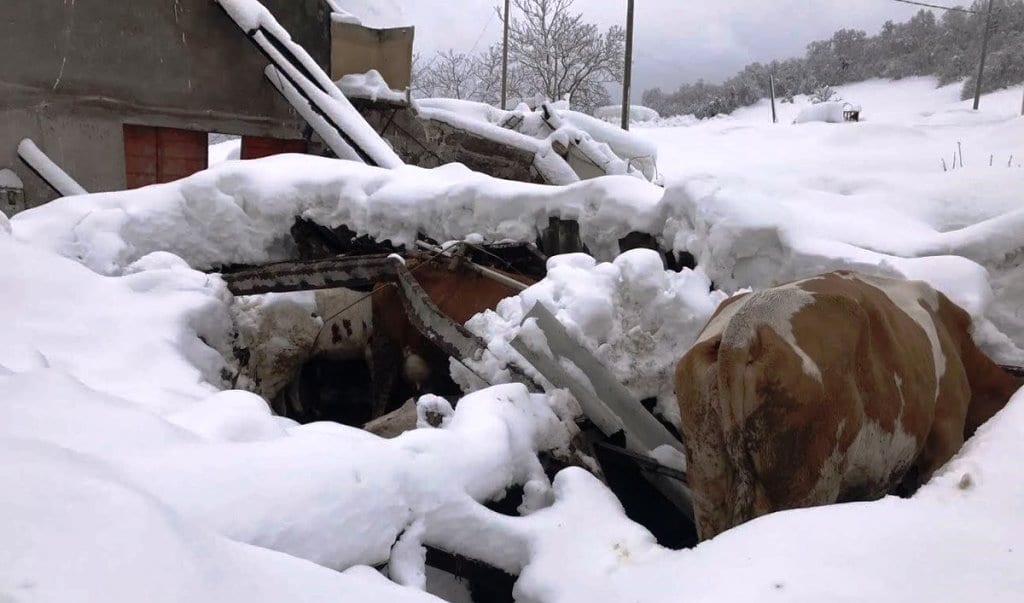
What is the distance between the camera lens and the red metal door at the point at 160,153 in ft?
29.6

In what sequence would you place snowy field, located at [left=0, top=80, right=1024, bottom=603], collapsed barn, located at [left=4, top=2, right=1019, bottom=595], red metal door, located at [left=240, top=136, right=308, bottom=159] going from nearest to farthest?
snowy field, located at [left=0, top=80, right=1024, bottom=603], collapsed barn, located at [left=4, top=2, right=1019, bottom=595], red metal door, located at [left=240, top=136, right=308, bottom=159]

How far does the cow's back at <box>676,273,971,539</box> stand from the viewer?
7.20ft

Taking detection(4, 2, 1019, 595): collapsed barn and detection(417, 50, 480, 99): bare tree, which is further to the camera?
detection(417, 50, 480, 99): bare tree

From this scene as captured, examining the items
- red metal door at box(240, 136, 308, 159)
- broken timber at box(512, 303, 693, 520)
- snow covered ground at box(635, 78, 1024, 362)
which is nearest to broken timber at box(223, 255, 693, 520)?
broken timber at box(512, 303, 693, 520)

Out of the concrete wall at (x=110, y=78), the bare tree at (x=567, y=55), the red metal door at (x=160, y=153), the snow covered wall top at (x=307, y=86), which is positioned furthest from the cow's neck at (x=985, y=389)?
the bare tree at (x=567, y=55)

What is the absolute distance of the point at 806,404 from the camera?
2.18m

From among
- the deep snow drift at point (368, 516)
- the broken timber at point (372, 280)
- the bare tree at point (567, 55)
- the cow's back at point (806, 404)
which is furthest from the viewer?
the bare tree at point (567, 55)

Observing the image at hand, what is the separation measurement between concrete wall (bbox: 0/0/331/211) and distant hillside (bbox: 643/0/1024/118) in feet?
98.4

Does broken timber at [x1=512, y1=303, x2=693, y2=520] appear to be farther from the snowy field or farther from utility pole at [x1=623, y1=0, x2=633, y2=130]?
utility pole at [x1=623, y1=0, x2=633, y2=130]

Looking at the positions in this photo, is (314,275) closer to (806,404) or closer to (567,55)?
(806,404)

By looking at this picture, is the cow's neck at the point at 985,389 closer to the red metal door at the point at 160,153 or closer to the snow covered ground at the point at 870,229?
the snow covered ground at the point at 870,229

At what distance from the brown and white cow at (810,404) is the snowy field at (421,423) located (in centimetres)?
25

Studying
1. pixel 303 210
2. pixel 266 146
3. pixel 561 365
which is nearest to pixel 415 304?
pixel 561 365

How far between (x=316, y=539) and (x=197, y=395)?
1625 mm
